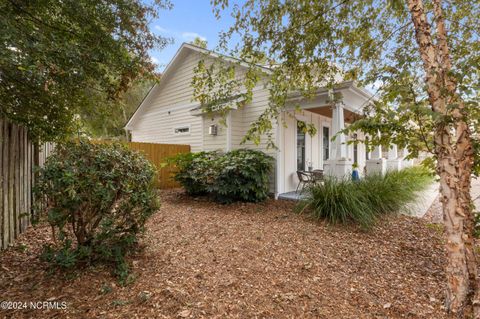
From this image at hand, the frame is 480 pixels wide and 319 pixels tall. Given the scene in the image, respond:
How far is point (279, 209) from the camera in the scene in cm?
557

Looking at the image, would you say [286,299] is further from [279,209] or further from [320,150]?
[320,150]

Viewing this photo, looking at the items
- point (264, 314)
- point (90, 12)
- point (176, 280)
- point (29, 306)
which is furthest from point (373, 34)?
point (29, 306)

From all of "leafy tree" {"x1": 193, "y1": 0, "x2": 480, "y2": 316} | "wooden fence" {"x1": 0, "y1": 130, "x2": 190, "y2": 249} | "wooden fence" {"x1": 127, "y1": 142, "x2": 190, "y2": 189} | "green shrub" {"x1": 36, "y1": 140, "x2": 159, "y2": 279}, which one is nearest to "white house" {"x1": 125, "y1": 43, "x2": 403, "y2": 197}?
"wooden fence" {"x1": 127, "y1": 142, "x2": 190, "y2": 189}

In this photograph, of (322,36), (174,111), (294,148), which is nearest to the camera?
(322,36)

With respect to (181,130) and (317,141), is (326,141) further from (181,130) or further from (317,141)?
(181,130)

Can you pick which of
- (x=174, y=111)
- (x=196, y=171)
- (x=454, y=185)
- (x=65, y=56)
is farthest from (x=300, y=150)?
(x=65, y=56)

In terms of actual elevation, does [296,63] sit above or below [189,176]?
above

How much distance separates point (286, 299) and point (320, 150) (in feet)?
23.6

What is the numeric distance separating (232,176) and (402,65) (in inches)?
160

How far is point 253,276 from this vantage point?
104 inches

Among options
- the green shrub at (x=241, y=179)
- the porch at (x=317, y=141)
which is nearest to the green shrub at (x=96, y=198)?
the green shrub at (x=241, y=179)

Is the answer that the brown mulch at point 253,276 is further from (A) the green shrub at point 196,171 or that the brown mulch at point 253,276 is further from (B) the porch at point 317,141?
(B) the porch at point 317,141

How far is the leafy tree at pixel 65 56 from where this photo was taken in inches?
88.0

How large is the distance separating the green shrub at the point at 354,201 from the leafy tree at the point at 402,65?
190cm
